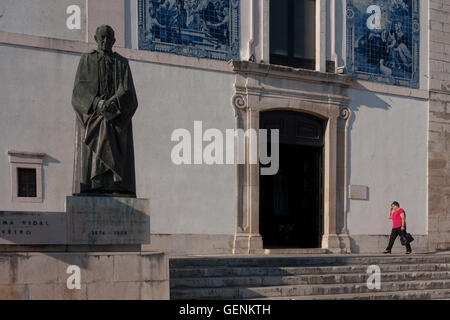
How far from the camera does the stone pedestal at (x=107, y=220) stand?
838 centimetres

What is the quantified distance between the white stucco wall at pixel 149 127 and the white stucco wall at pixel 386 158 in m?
3.40

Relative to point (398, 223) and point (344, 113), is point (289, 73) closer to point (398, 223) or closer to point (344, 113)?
point (344, 113)

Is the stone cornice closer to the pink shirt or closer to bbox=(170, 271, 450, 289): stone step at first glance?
the pink shirt

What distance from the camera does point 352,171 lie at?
16.1 m

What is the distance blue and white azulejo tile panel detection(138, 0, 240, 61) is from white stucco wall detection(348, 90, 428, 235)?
11.4ft

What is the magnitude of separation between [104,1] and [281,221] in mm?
6528

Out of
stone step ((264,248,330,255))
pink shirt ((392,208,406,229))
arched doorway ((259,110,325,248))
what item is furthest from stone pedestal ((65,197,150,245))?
pink shirt ((392,208,406,229))

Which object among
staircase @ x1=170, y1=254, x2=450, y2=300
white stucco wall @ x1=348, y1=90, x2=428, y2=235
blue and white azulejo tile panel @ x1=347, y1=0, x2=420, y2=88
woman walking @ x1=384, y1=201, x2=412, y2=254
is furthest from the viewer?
blue and white azulejo tile panel @ x1=347, y1=0, x2=420, y2=88

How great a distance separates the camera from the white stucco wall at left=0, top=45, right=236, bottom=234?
41.3ft

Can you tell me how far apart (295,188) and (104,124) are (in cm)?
837

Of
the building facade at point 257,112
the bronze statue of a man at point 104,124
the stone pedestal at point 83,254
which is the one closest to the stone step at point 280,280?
the stone pedestal at point 83,254

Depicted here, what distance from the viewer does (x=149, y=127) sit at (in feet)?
45.1
